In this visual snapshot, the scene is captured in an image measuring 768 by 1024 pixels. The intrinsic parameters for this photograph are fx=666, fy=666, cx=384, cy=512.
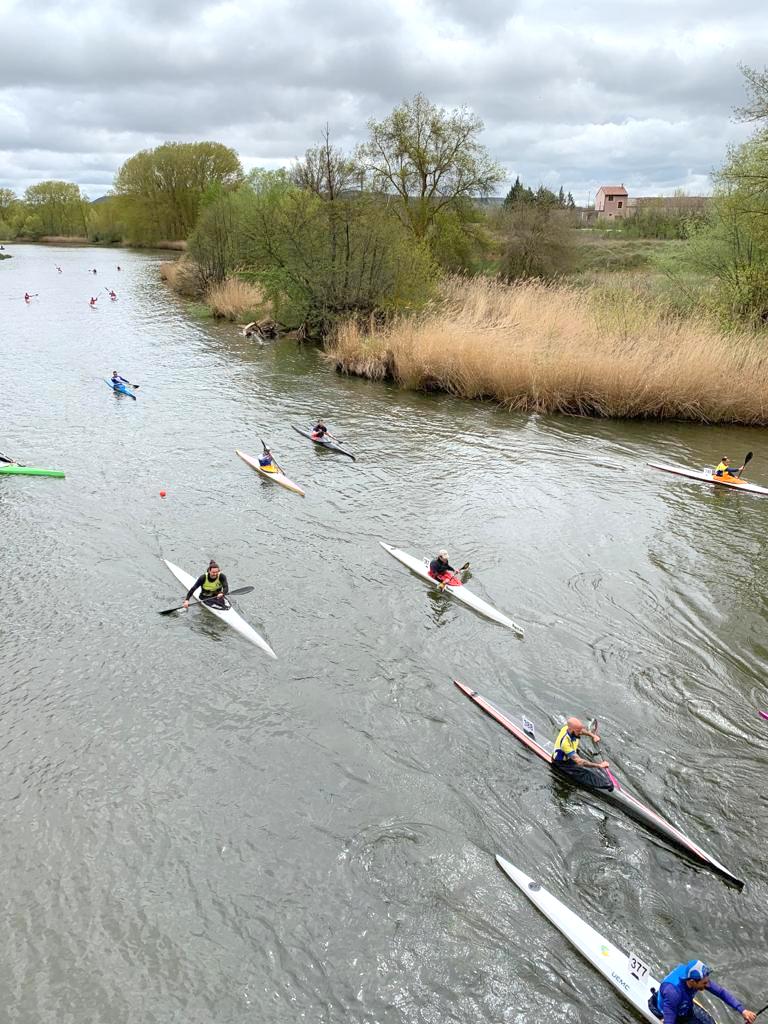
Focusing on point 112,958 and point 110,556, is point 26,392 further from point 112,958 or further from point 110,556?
point 112,958

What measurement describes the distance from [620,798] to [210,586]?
7.21 metres

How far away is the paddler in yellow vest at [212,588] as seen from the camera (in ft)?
37.8

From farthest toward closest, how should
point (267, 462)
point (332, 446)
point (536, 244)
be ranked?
point (536, 244)
point (332, 446)
point (267, 462)

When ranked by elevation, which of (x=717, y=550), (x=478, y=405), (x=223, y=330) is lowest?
(x=717, y=550)

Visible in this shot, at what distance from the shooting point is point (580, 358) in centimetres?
2225

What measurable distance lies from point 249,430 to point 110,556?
880cm

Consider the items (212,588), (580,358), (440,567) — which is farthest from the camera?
(580,358)

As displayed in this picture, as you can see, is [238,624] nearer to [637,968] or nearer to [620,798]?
[620,798]

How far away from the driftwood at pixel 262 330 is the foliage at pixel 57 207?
3685 inches

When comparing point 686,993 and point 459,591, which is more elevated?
point 459,591

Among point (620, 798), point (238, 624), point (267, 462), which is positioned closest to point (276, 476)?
point (267, 462)

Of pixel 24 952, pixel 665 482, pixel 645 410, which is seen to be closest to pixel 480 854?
pixel 24 952

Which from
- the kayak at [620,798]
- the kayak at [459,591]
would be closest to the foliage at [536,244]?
the kayak at [459,591]

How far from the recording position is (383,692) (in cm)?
988
